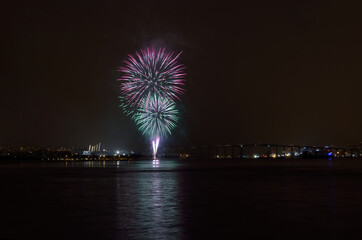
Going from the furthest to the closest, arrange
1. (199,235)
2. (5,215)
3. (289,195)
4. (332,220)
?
1. (289,195)
2. (5,215)
3. (332,220)
4. (199,235)

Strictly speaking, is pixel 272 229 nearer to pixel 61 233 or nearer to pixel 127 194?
pixel 61 233

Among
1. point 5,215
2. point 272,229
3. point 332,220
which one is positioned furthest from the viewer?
point 5,215

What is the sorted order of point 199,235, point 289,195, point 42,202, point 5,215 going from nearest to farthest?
point 199,235
point 5,215
point 42,202
point 289,195

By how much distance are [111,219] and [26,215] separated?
3941mm

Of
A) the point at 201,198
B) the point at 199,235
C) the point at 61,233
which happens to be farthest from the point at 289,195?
the point at 61,233

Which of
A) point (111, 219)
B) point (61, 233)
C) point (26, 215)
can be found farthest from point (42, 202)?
point (61, 233)

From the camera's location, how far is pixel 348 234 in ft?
46.4

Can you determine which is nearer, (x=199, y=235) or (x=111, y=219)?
(x=199, y=235)

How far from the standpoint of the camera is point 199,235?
14141 millimetres

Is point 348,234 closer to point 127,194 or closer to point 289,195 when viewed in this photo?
point 289,195

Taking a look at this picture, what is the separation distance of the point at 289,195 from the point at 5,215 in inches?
595

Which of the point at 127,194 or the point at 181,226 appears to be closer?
the point at 181,226

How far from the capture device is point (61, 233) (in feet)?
48.3

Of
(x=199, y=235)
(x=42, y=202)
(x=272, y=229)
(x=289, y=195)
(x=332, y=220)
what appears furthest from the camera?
(x=289, y=195)
